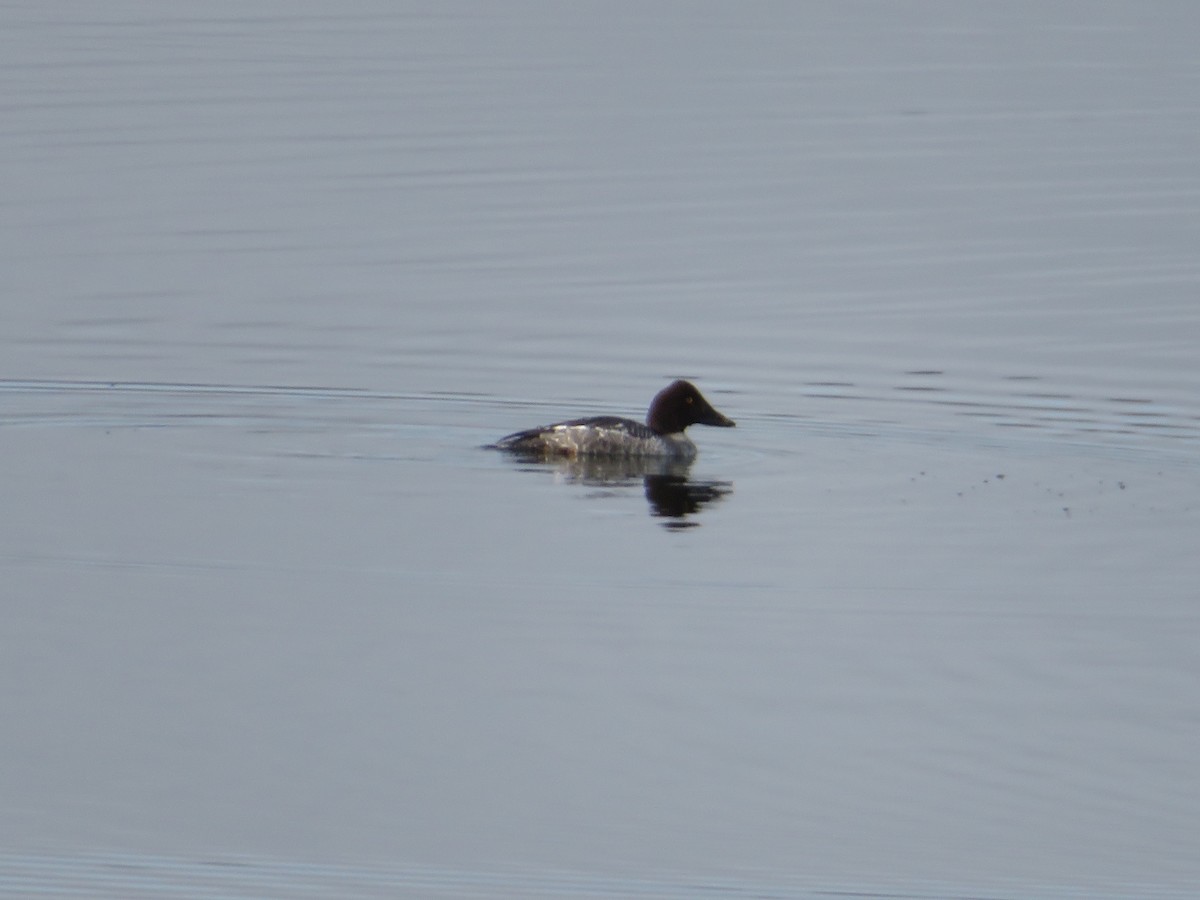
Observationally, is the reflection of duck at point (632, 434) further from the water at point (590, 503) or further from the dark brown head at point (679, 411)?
the water at point (590, 503)

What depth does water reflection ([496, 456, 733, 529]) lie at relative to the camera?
1398 cm

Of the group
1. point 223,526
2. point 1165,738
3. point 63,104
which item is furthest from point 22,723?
point 63,104

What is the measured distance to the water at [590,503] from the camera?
8664 millimetres

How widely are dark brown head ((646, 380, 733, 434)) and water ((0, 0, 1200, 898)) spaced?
47 centimetres

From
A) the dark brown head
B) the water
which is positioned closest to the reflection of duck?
the dark brown head

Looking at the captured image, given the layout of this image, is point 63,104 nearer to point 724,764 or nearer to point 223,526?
point 223,526

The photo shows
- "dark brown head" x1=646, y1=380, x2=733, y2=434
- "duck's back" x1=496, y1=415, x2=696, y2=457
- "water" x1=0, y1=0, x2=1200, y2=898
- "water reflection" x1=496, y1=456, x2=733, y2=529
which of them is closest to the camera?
"water" x1=0, y1=0, x2=1200, y2=898

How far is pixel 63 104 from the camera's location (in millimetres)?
29234

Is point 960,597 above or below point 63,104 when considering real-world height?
below

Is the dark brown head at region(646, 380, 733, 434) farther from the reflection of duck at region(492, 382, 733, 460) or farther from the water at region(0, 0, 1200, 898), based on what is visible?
the water at region(0, 0, 1200, 898)

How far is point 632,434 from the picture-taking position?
1523cm

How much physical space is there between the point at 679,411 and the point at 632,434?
17.3 inches

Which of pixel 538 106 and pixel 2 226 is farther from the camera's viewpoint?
pixel 538 106

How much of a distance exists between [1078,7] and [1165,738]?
36.8 metres
